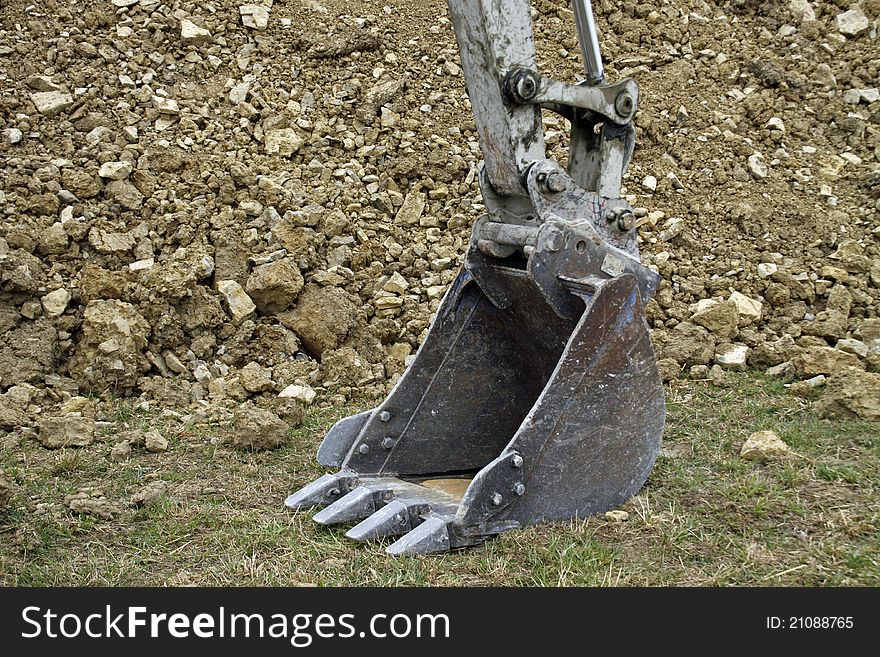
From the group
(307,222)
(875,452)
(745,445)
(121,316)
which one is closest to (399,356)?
(307,222)

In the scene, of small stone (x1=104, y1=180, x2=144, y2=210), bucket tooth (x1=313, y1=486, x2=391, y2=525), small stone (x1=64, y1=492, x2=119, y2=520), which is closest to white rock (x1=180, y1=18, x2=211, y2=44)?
small stone (x1=104, y1=180, x2=144, y2=210)

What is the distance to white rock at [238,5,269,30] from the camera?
21.6 ft

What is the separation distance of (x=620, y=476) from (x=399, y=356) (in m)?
2.16

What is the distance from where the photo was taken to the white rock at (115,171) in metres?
5.63

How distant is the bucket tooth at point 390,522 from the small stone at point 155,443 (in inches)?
57.1

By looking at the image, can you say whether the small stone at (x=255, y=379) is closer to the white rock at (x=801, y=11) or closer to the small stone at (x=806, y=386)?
the small stone at (x=806, y=386)

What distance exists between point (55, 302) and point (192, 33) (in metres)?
2.21

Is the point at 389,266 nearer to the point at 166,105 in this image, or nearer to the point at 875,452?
the point at 166,105

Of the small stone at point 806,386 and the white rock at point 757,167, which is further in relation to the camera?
the white rock at point 757,167

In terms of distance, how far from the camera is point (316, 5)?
683 cm

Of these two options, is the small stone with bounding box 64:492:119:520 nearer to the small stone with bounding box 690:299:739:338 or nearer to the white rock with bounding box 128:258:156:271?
the white rock with bounding box 128:258:156:271

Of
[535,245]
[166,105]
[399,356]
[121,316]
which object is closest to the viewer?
[535,245]

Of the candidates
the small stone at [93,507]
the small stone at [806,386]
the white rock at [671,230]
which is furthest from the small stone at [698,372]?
the small stone at [93,507]

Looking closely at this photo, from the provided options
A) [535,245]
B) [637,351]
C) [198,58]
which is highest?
[198,58]
